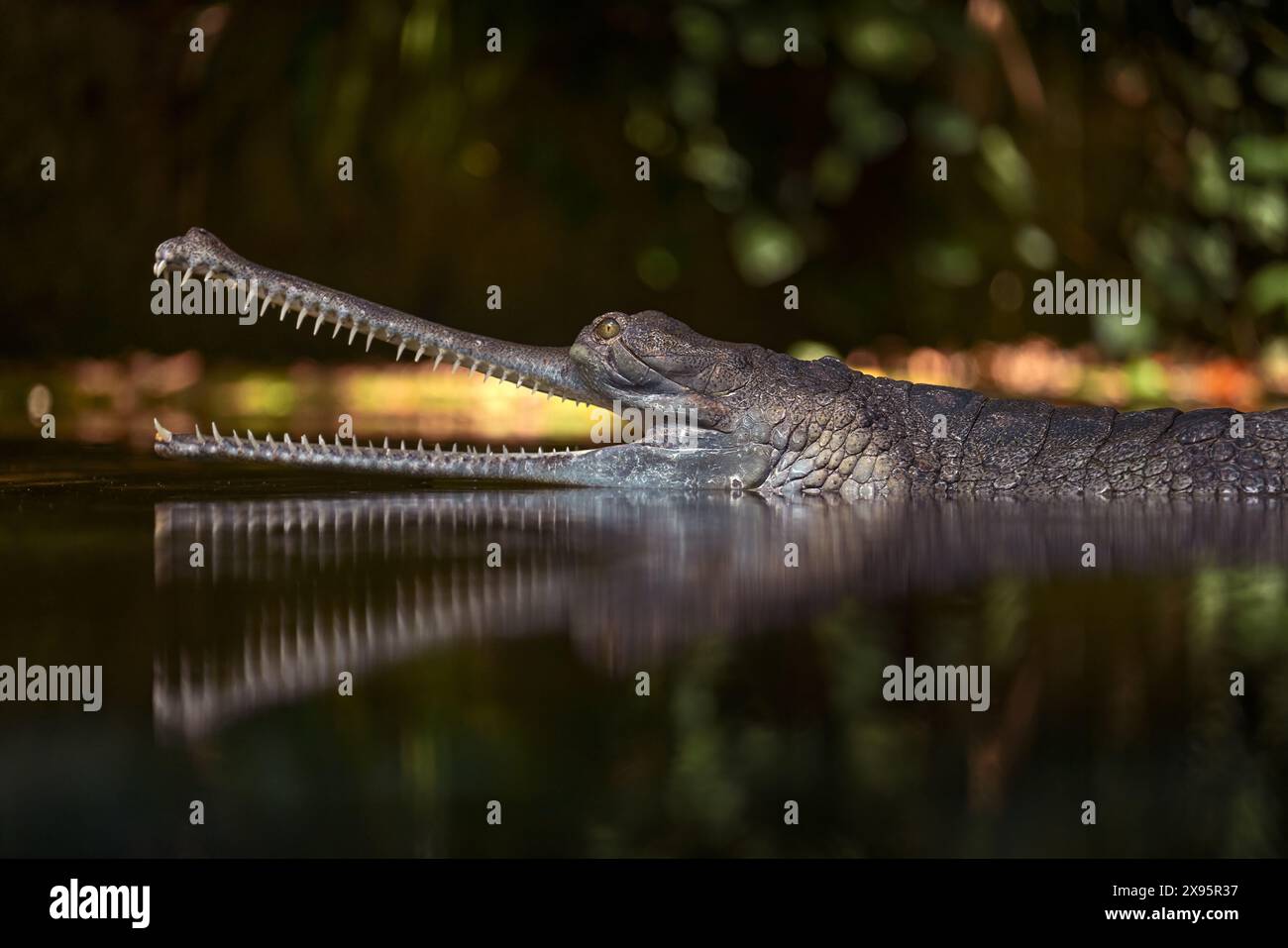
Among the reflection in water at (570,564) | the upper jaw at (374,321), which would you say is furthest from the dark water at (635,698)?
the upper jaw at (374,321)

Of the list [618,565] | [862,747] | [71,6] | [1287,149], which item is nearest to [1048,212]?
[1287,149]

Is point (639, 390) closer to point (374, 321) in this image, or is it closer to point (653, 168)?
point (374, 321)

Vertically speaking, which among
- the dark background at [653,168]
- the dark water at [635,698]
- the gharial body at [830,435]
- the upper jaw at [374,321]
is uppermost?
the dark background at [653,168]

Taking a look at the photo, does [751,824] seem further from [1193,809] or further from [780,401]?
[780,401]

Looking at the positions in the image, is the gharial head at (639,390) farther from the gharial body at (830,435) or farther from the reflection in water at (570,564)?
the reflection in water at (570,564)

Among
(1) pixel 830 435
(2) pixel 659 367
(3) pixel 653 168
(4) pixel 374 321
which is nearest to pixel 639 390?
(2) pixel 659 367
